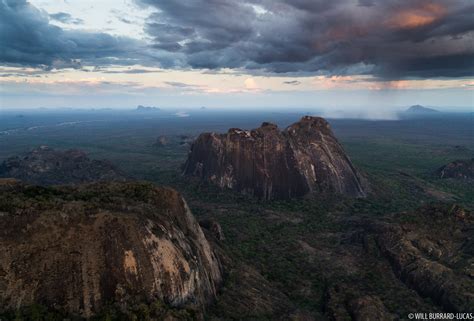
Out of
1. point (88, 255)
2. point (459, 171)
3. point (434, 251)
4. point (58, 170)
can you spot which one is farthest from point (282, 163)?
point (58, 170)

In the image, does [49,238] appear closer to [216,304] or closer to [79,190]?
[79,190]

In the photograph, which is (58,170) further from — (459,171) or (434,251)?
(459,171)

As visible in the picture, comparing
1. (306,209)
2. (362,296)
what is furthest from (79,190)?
(306,209)

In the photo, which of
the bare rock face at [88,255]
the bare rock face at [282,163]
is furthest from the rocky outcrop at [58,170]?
the bare rock face at [88,255]

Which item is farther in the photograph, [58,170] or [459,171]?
[58,170]

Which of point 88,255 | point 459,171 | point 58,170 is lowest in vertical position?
point 459,171

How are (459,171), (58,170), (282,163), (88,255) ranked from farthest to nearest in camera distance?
(58,170) → (459,171) → (282,163) → (88,255)

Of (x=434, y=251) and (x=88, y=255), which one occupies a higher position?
(x=88, y=255)
